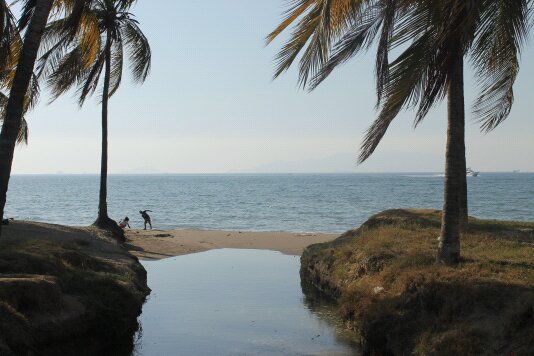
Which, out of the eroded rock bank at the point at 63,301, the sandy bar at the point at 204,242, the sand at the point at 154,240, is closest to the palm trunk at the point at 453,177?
the eroded rock bank at the point at 63,301

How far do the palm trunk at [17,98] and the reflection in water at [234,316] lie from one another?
3.75m

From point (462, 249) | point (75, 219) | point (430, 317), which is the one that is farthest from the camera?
point (75, 219)

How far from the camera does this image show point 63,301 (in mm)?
10078

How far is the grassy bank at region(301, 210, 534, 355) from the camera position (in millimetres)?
8438

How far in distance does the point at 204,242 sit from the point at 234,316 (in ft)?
51.4

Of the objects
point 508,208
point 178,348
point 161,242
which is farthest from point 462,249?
point 508,208

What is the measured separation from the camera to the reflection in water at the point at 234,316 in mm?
10625

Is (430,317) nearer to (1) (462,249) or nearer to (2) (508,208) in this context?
(1) (462,249)

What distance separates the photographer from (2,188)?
1016 cm

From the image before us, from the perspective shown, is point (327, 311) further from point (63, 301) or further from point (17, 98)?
point (17, 98)

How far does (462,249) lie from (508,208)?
50062 millimetres

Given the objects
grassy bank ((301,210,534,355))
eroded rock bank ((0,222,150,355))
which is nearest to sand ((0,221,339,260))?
eroded rock bank ((0,222,150,355))

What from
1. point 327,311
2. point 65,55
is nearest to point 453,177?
point 327,311

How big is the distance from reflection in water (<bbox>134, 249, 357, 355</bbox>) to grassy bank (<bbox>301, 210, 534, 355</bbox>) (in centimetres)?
76
